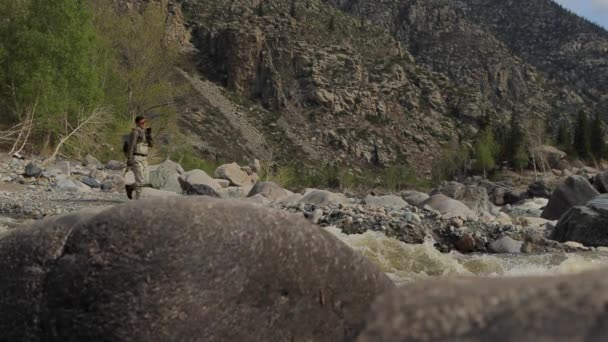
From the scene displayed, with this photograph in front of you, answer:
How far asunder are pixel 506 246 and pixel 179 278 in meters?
9.06

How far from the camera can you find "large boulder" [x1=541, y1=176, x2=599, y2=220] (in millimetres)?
19156

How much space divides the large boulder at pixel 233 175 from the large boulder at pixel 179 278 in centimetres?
2141

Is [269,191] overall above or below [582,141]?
above

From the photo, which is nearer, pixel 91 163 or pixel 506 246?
pixel 506 246

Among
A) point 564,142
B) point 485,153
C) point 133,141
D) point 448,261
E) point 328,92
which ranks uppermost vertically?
point 448,261

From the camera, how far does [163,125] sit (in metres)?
32.7

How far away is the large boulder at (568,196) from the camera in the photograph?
19156 millimetres

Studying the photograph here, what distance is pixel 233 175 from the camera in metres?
25.1

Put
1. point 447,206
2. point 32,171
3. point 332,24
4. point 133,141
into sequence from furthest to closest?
point 332,24 < point 32,171 < point 447,206 < point 133,141

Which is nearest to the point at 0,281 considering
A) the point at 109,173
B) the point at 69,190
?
the point at 69,190

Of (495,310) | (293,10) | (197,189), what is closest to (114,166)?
(197,189)

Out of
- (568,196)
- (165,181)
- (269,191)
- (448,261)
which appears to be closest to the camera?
(448,261)

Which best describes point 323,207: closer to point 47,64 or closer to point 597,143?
point 47,64

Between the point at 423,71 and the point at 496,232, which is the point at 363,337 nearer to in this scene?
the point at 496,232
